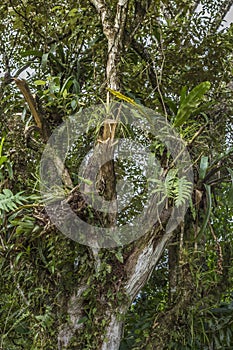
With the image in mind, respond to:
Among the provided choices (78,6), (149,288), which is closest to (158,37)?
(78,6)

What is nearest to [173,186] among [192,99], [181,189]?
[181,189]

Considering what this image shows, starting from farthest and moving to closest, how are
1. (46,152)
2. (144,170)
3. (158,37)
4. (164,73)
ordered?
(164,73) → (158,37) → (144,170) → (46,152)

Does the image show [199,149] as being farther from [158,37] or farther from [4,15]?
[4,15]

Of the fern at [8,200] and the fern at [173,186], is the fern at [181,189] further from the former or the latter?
the fern at [8,200]

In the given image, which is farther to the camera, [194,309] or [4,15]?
[4,15]

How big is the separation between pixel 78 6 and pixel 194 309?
1.09 m

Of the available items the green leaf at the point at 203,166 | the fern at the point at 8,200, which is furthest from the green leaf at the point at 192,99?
the fern at the point at 8,200

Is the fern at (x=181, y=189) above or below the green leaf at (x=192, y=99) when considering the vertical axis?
below

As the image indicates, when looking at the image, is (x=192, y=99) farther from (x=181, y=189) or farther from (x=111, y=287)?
(x=111, y=287)

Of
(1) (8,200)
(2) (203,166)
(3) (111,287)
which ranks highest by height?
(1) (8,200)

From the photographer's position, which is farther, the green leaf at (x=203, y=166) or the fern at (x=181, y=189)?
the green leaf at (x=203, y=166)

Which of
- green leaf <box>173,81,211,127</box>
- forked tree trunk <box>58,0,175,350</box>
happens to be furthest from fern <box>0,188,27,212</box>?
green leaf <box>173,81,211,127</box>

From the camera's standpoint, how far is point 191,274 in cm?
132

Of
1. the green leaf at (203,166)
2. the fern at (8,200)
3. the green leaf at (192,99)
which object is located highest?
the green leaf at (192,99)
